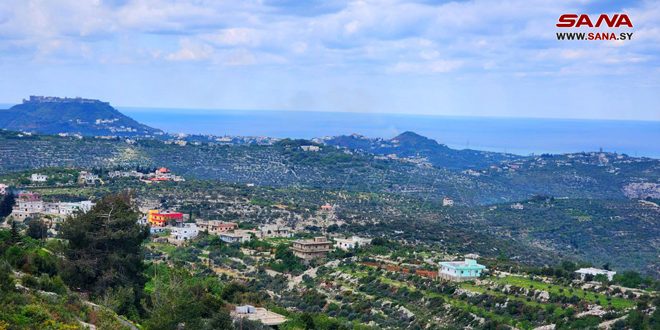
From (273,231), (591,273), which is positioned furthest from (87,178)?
(591,273)

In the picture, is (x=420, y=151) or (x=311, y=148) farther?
(x=420, y=151)

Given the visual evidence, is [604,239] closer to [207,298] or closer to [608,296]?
[608,296]

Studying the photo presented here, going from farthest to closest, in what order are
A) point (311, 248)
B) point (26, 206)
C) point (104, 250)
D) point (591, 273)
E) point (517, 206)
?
point (517, 206), point (26, 206), point (311, 248), point (591, 273), point (104, 250)

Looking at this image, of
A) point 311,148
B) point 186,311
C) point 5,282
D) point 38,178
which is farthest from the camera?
point 311,148

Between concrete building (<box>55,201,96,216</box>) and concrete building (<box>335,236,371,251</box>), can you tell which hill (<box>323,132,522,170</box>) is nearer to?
concrete building (<box>335,236,371,251</box>)

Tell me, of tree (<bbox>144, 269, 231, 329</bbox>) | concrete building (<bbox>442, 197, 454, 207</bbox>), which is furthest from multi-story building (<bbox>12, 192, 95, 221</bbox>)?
concrete building (<bbox>442, 197, 454, 207</bbox>)

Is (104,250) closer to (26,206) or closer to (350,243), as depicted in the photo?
(350,243)
